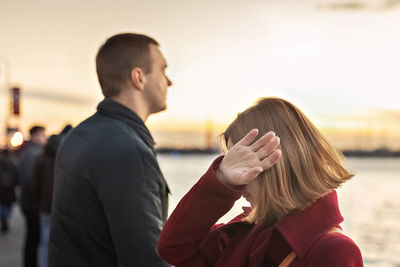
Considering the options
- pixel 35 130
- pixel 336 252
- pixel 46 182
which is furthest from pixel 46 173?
pixel 336 252

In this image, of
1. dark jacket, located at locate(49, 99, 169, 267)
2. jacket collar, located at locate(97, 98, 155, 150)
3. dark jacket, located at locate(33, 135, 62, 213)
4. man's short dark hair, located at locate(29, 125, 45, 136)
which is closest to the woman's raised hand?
dark jacket, located at locate(49, 99, 169, 267)

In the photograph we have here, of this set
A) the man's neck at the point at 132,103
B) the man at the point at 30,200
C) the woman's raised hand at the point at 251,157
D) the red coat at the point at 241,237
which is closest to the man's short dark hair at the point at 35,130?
the man at the point at 30,200

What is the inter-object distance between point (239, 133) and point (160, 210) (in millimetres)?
767

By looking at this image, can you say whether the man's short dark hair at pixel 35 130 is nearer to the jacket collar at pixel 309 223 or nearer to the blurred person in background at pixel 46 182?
the blurred person in background at pixel 46 182

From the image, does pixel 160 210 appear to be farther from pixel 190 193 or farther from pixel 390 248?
pixel 390 248

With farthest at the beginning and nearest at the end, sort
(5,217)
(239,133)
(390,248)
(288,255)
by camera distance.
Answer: (390,248)
(5,217)
(239,133)
(288,255)

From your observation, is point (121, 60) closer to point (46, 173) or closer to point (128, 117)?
point (128, 117)

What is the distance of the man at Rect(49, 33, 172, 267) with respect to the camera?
2.48m

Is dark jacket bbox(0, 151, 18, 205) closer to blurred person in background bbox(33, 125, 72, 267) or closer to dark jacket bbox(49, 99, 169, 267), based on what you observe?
blurred person in background bbox(33, 125, 72, 267)

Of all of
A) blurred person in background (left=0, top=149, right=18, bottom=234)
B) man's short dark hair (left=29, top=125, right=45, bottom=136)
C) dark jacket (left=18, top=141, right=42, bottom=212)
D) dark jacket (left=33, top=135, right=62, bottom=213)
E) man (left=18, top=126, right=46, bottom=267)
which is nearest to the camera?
dark jacket (left=33, top=135, right=62, bottom=213)

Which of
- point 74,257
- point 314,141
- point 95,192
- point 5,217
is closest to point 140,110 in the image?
point 95,192

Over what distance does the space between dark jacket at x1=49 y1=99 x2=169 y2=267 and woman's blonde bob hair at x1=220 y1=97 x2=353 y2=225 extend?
0.67m

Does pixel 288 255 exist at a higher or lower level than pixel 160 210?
higher

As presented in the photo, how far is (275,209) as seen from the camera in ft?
6.15
